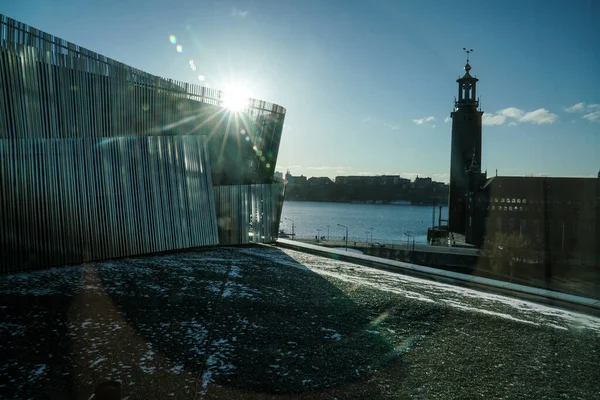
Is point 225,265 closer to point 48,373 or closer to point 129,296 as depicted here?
point 129,296

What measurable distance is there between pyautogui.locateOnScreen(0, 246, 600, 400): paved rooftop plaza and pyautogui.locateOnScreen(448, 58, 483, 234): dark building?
7075 cm

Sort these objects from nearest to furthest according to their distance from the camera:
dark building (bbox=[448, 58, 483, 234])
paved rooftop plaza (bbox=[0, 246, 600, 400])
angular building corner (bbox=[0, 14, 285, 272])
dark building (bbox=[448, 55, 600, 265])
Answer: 1. paved rooftop plaza (bbox=[0, 246, 600, 400])
2. angular building corner (bbox=[0, 14, 285, 272])
3. dark building (bbox=[448, 55, 600, 265])
4. dark building (bbox=[448, 58, 483, 234])

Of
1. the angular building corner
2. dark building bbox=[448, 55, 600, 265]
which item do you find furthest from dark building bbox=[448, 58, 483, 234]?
the angular building corner

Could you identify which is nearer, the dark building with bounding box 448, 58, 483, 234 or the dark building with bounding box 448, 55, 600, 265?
the dark building with bounding box 448, 55, 600, 265

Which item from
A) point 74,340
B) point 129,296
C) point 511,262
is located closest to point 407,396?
point 74,340

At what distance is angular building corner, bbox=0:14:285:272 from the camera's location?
10.9m

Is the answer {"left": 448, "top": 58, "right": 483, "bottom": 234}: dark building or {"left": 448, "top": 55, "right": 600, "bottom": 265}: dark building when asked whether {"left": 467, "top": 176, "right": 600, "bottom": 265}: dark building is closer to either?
{"left": 448, "top": 55, "right": 600, "bottom": 265}: dark building

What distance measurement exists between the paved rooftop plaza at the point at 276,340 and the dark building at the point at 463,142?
70751 mm

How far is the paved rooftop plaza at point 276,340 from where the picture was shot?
5.10 meters

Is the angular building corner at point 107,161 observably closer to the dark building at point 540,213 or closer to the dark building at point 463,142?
the dark building at point 540,213

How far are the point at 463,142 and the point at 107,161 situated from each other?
75298 mm

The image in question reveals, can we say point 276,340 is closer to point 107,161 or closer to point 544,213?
point 107,161

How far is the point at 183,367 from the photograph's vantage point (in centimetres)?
540

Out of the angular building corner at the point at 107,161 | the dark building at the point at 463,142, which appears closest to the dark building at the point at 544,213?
the dark building at the point at 463,142
